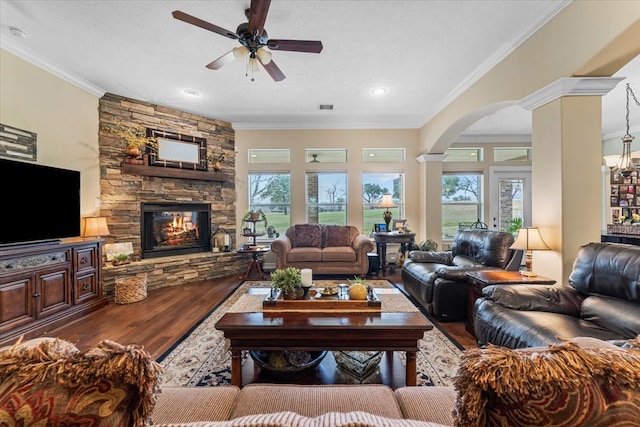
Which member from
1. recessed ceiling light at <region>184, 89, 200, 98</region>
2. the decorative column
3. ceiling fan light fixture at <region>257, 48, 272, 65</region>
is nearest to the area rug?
the decorative column

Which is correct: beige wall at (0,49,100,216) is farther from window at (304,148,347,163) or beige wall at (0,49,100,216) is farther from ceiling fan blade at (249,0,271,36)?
window at (304,148,347,163)

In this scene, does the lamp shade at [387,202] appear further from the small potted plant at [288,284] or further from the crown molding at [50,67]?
the crown molding at [50,67]

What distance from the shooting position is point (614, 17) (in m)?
2.04

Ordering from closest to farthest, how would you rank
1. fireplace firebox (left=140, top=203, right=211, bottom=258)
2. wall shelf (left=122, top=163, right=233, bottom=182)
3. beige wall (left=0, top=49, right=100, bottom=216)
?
1. beige wall (left=0, top=49, right=100, bottom=216)
2. wall shelf (left=122, top=163, right=233, bottom=182)
3. fireplace firebox (left=140, top=203, right=211, bottom=258)

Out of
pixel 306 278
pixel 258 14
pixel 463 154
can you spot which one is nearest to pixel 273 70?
pixel 258 14

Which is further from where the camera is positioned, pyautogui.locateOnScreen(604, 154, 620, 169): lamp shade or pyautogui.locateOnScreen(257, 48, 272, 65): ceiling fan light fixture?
pyautogui.locateOnScreen(604, 154, 620, 169): lamp shade

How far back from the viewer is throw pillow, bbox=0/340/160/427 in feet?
1.81

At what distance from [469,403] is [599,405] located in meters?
0.23

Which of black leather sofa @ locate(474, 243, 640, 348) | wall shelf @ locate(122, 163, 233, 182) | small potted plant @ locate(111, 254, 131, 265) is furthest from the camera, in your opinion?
wall shelf @ locate(122, 163, 233, 182)

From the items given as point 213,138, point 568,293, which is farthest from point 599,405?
point 213,138

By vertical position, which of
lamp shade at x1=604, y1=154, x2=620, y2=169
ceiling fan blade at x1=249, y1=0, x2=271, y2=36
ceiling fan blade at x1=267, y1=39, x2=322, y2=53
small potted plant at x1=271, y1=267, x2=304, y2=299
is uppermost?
ceiling fan blade at x1=249, y1=0, x2=271, y2=36

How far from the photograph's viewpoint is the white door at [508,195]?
6.28 meters

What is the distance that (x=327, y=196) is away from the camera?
592 cm

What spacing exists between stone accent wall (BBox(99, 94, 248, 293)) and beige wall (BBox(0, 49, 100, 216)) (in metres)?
0.17
